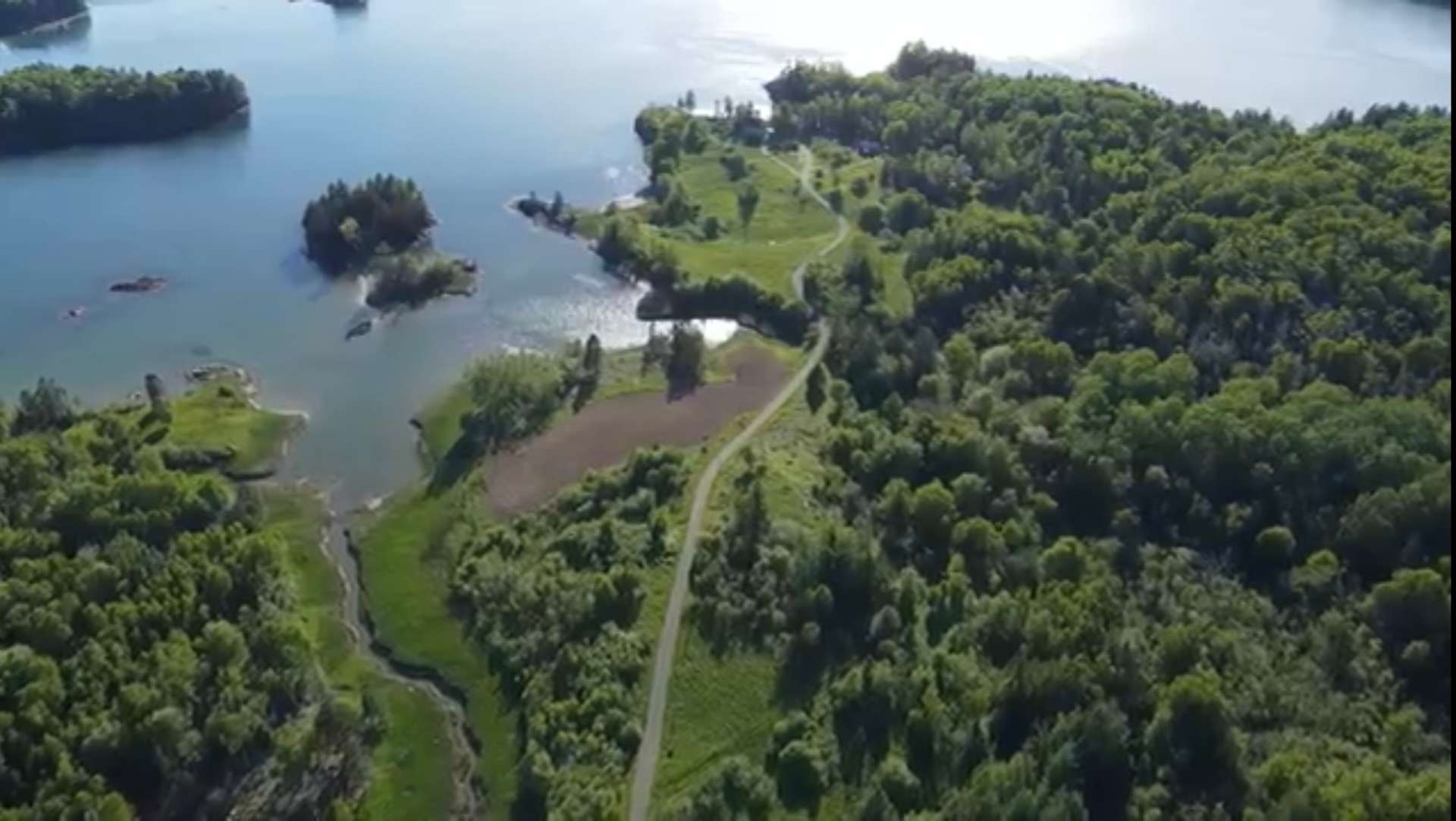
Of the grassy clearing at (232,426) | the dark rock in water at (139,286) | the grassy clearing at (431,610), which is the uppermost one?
the grassy clearing at (431,610)

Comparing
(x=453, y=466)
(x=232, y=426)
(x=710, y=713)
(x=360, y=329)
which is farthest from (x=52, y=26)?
→ (x=710, y=713)

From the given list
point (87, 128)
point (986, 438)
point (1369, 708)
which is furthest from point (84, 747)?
point (87, 128)

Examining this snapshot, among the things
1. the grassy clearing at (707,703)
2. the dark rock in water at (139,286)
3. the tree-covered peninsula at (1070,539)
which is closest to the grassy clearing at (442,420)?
the tree-covered peninsula at (1070,539)

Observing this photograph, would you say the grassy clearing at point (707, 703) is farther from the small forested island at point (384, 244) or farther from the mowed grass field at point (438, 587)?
the small forested island at point (384, 244)

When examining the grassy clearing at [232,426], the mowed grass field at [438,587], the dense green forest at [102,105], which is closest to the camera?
the mowed grass field at [438,587]

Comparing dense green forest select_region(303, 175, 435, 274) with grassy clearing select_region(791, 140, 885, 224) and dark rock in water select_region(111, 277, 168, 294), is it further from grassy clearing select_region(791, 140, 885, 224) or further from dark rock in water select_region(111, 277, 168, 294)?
grassy clearing select_region(791, 140, 885, 224)

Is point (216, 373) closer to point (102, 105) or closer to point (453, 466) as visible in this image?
point (453, 466)

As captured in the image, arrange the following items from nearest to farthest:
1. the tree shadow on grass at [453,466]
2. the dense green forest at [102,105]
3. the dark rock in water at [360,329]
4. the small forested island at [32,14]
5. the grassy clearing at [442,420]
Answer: the tree shadow on grass at [453,466], the grassy clearing at [442,420], the dark rock in water at [360,329], the dense green forest at [102,105], the small forested island at [32,14]

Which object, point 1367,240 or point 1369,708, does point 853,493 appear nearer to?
point 1369,708
